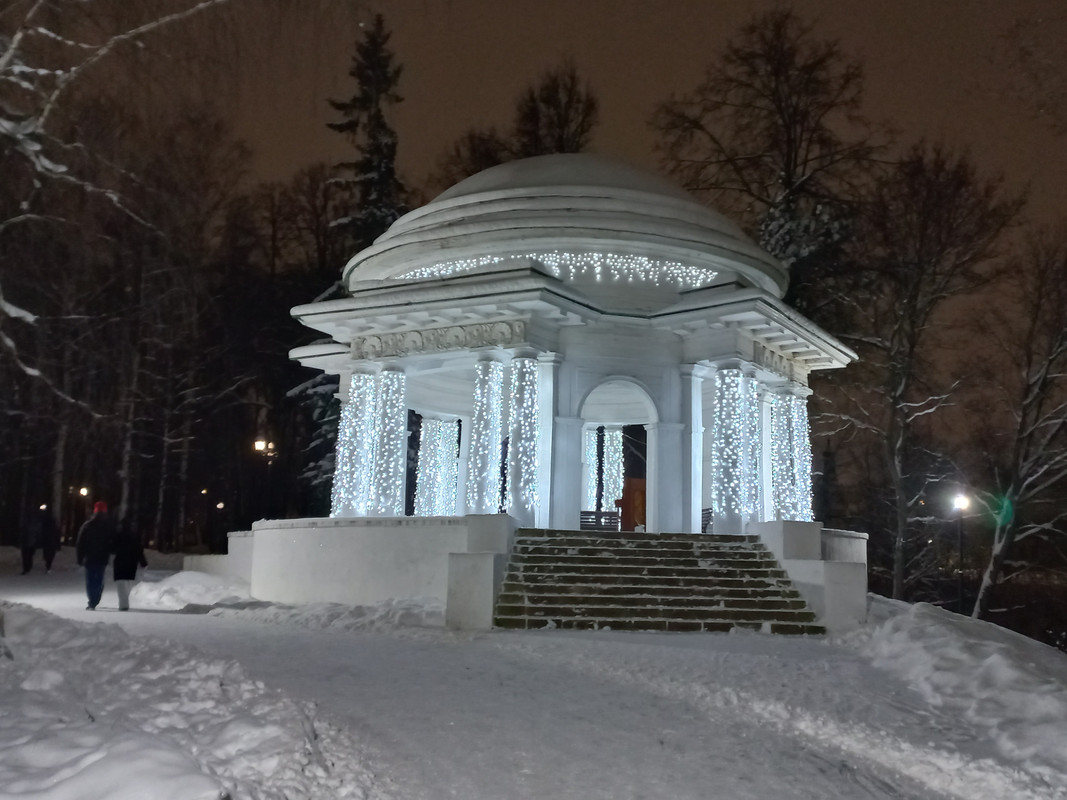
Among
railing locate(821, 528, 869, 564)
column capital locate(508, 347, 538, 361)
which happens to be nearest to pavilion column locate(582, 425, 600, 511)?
column capital locate(508, 347, 538, 361)

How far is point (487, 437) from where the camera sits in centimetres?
1914

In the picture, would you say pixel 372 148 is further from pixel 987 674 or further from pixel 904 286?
pixel 987 674

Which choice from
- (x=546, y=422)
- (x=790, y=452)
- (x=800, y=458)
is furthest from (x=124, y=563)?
(x=800, y=458)

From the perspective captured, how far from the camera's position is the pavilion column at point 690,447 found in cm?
2078

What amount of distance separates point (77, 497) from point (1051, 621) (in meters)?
41.3

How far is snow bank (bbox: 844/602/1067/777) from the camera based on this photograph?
7.99 m

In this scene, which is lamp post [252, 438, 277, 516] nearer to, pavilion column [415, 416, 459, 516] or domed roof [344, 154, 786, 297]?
pavilion column [415, 416, 459, 516]

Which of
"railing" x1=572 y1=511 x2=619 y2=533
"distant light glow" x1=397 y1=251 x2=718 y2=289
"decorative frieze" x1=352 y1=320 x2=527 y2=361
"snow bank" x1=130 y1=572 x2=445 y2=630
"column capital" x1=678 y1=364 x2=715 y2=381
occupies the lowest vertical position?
Answer: "snow bank" x1=130 y1=572 x2=445 y2=630

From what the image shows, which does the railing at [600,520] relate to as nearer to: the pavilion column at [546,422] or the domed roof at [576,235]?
the pavilion column at [546,422]

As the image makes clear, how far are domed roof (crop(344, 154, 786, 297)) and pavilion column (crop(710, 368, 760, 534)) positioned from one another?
257 centimetres

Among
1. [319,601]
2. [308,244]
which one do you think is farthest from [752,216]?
[319,601]

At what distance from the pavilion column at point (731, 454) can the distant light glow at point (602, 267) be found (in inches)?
102

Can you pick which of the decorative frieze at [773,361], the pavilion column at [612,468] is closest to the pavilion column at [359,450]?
the decorative frieze at [773,361]

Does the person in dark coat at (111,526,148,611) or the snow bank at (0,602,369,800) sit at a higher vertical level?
the person in dark coat at (111,526,148,611)
